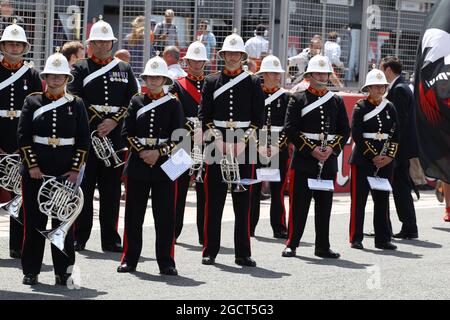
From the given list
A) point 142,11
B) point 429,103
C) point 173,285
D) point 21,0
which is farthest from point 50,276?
point 142,11

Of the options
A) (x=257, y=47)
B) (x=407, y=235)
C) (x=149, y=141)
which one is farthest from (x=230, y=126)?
(x=257, y=47)

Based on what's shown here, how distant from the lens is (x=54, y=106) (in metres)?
9.56

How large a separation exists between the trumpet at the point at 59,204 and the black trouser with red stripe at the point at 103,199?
2.12m

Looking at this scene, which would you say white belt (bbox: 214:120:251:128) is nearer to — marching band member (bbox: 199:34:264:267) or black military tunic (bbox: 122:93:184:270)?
marching band member (bbox: 199:34:264:267)

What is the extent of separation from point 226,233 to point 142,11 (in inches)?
215

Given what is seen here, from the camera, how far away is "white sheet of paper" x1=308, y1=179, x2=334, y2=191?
11.5 metres

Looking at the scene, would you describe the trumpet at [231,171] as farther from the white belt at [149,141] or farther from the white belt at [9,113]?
the white belt at [9,113]

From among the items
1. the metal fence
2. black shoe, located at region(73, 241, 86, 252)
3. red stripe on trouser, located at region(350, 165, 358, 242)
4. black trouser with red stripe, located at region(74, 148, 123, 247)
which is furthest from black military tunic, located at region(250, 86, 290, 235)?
the metal fence

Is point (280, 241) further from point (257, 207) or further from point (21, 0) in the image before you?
point (21, 0)

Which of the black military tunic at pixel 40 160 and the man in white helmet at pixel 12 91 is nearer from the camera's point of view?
the black military tunic at pixel 40 160

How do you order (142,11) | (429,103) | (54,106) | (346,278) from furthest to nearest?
(142,11), (346,278), (54,106), (429,103)

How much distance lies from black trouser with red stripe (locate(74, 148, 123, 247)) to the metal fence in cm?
456

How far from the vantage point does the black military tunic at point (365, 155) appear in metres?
12.4

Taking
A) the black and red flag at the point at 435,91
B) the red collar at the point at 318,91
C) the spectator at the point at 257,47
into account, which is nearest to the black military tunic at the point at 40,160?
the red collar at the point at 318,91
